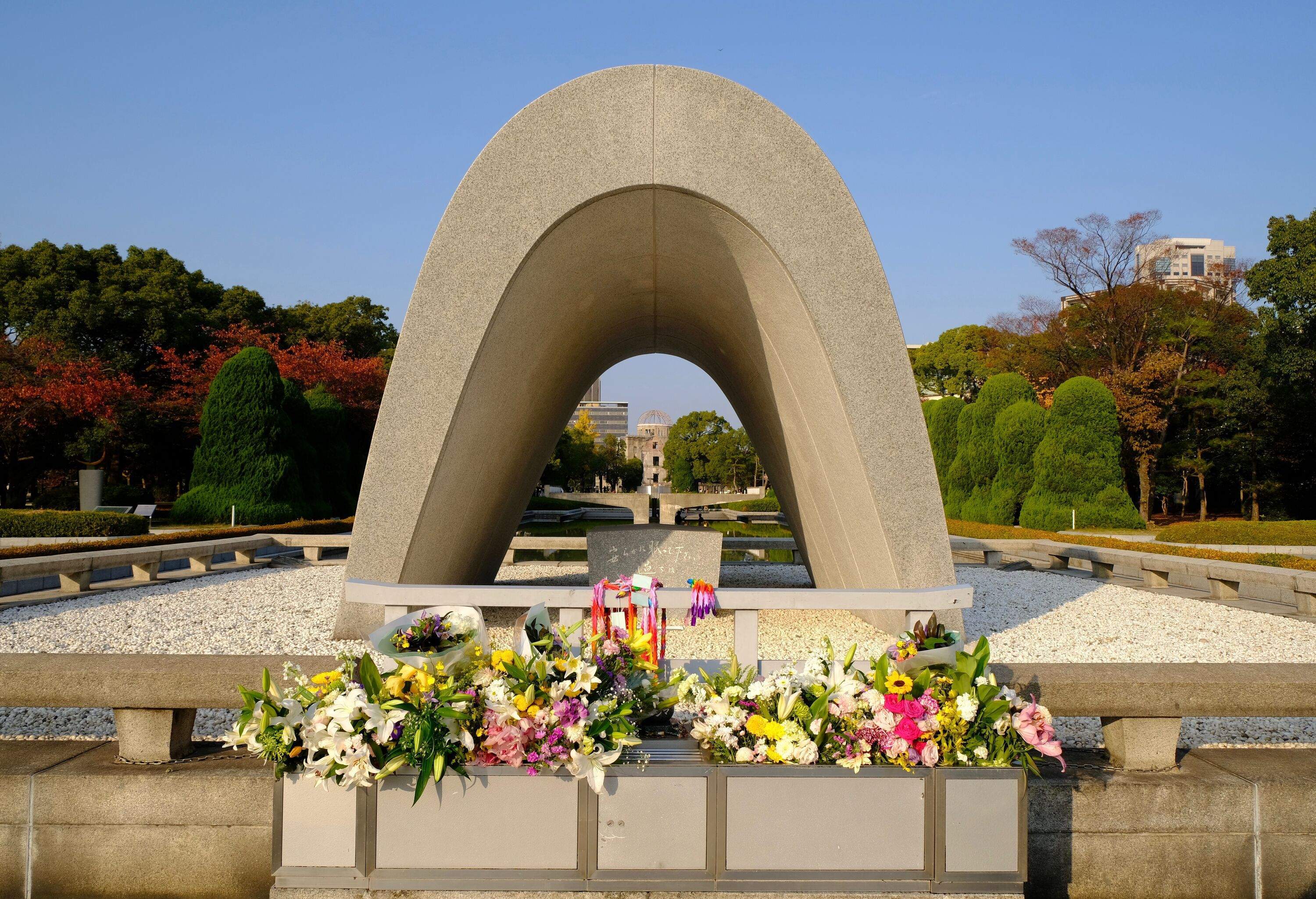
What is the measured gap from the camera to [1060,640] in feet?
23.2

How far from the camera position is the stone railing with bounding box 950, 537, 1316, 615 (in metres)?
9.15

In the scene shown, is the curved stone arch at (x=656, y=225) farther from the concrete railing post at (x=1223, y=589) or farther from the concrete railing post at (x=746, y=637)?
the concrete railing post at (x=1223, y=589)

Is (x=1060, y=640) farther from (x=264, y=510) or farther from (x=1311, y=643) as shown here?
(x=264, y=510)

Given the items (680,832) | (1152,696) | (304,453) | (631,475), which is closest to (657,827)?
(680,832)

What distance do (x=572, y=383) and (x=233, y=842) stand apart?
704cm

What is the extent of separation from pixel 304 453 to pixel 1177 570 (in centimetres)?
2002

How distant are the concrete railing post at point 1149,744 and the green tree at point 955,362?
44.9 metres

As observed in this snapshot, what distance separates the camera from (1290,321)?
23406 mm

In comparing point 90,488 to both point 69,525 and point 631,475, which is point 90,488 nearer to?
point 69,525

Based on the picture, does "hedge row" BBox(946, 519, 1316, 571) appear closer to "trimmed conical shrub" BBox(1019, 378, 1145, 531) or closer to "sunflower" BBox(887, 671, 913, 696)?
"trimmed conical shrub" BBox(1019, 378, 1145, 531)

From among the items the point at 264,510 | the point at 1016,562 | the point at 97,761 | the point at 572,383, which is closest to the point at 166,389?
the point at 264,510

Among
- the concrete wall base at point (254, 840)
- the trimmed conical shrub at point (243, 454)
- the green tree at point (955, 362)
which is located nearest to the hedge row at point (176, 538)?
the trimmed conical shrub at point (243, 454)

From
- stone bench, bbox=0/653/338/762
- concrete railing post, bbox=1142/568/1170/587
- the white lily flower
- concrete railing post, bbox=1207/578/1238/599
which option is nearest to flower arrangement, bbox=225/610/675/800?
the white lily flower

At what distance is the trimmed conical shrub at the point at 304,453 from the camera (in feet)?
73.0
